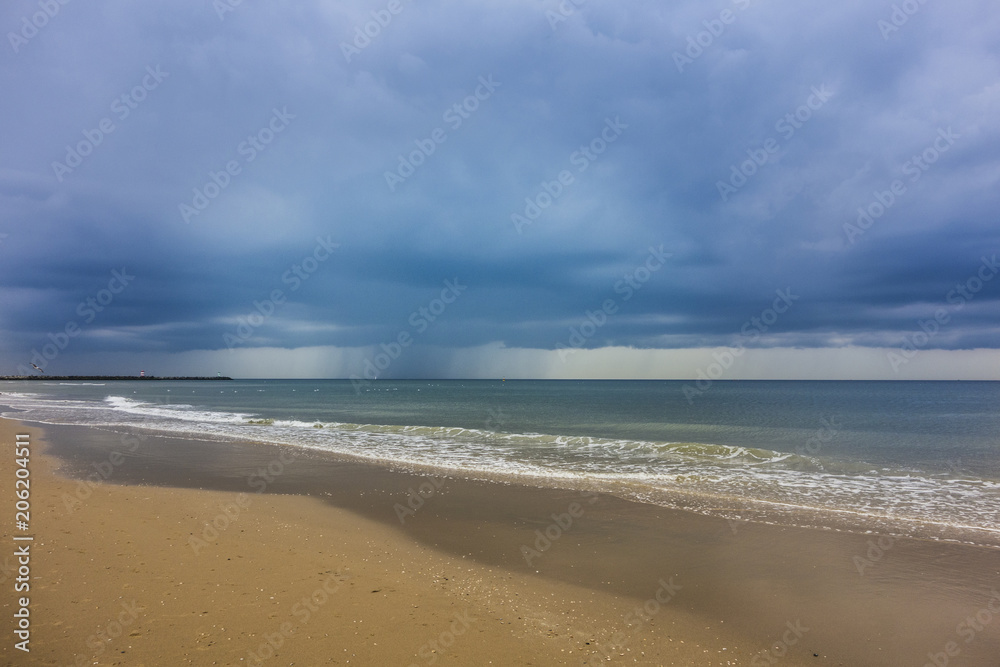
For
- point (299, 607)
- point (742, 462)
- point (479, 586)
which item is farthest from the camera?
point (742, 462)

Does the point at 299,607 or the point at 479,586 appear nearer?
the point at 299,607

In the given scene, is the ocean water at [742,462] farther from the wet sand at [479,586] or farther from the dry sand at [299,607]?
the dry sand at [299,607]

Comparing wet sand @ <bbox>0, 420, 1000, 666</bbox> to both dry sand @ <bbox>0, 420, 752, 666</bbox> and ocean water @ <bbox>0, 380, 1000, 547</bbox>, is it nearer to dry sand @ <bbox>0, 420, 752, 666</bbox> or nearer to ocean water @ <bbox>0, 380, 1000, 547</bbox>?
dry sand @ <bbox>0, 420, 752, 666</bbox>

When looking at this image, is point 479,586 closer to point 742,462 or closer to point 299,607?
point 299,607

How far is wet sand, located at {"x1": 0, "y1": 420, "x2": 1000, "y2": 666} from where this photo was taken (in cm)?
562

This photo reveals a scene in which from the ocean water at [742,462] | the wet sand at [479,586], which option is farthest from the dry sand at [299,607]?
the ocean water at [742,462]

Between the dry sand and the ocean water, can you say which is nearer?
the dry sand

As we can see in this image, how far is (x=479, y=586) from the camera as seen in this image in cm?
734

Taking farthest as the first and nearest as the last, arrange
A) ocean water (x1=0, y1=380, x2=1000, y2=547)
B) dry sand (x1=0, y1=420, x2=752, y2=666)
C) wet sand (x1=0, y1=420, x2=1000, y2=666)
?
ocean water (x1=0, y1=380, x2=1000, y2=547) → wet sand (x1=0, y1=420, x2=1000, y2=666) → dry sand (x1=0, y1=420, x2=752, y2=666)

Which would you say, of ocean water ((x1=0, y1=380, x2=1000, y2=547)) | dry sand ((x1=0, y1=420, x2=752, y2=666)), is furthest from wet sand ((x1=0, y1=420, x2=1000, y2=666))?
ocean water ((x1=0, y1=380, x2=1000, y2=547))

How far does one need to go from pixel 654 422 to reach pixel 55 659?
40.6 m

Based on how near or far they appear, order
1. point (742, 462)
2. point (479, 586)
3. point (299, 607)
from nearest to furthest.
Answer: point (299, 607)
point (479, 586)
point (742, 462)

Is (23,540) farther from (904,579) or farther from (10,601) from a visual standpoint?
(904,579)

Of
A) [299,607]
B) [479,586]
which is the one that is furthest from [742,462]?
[299,607]
